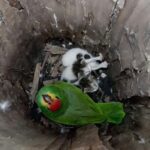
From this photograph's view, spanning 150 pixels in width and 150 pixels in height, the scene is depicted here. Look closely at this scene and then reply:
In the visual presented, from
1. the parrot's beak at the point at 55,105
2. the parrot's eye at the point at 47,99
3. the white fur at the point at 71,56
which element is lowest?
the parrot's beak at the point at 55,105

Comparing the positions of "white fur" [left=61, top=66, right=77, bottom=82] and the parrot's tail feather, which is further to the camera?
"white fur" [left=61, top=66, right=77, bottom=82]

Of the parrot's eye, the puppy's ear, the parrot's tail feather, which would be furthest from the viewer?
the puppy's ear

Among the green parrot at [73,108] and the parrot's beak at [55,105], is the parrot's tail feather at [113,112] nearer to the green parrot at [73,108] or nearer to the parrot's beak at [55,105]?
the green parrot at [73,108]

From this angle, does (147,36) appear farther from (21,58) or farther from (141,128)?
(21,58)

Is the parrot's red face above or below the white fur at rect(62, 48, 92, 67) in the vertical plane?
below

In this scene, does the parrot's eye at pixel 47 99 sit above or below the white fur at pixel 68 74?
above

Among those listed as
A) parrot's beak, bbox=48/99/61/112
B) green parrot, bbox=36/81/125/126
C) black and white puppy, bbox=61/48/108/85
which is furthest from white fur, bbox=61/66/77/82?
parrot's beak, bbox=48/99/61/112

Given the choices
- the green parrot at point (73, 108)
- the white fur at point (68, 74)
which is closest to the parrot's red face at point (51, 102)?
the green parrot at point (73, 108)

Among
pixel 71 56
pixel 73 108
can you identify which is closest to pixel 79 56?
pixel 71 56

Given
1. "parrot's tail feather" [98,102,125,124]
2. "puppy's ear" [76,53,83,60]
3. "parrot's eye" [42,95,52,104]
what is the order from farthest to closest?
1. "puppy's ear" [76,53,83,60]
2. "parrot's tail feather" [98,102,125,124]
3. "parrot's eye" [42,95,52,104]

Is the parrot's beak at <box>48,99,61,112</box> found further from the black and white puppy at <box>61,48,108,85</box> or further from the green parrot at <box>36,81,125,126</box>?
the black and white puppy at <box>61,48,108,85</box>
